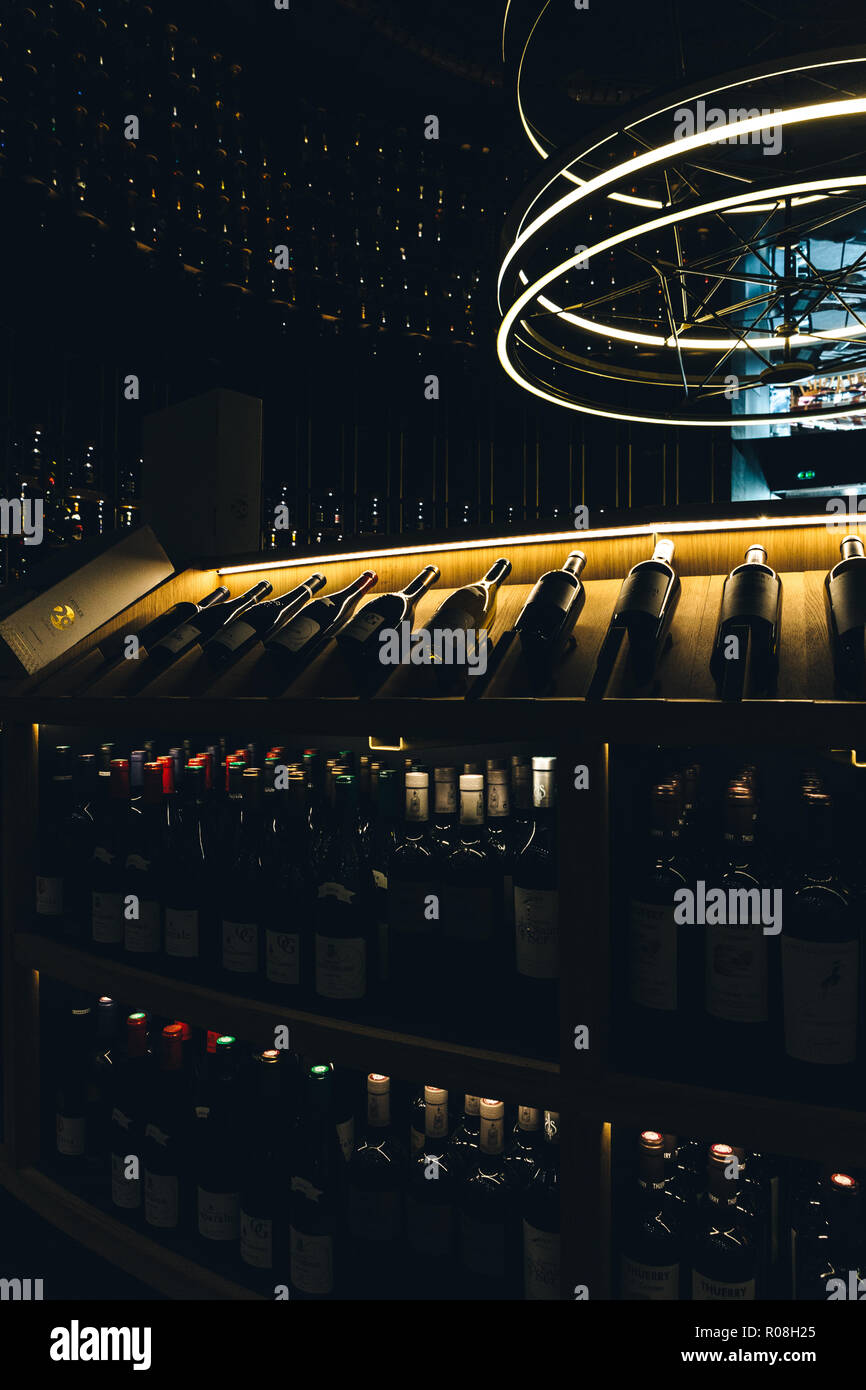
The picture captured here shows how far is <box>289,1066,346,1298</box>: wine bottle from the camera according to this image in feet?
3.60

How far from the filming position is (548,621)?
1002 millimetres

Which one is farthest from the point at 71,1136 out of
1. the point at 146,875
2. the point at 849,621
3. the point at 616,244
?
the point at 616,244

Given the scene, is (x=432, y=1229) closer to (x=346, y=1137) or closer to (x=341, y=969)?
(x=346, y=1137)

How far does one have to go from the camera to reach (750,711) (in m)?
0.76

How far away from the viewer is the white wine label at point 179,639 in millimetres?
1346

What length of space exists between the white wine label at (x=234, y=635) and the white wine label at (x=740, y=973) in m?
0.84

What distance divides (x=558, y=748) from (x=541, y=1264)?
2.32 ft

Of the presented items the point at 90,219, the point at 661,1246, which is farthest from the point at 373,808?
the point at 90,219

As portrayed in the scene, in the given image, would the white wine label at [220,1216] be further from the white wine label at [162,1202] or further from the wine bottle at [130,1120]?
the wine bottle at [130,1120]

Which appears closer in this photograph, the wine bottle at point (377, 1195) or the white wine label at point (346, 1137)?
the wine bottle at point (377, 1195)

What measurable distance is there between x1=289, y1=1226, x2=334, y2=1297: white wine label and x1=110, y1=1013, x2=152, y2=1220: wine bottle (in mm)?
376

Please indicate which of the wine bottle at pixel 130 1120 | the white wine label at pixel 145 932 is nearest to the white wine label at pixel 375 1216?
the wine bottle at pixel 130 1120

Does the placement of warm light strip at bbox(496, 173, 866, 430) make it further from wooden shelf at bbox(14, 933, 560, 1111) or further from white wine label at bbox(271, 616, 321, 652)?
wooden shelf at bbox(14, 933, 560, 1111)

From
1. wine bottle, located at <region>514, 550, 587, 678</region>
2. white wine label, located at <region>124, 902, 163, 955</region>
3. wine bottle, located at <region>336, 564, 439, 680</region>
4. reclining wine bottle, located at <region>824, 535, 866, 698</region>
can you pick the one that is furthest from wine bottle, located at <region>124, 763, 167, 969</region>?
reclining wine bottle, located at <region>824, 535, 866, 698</region>
